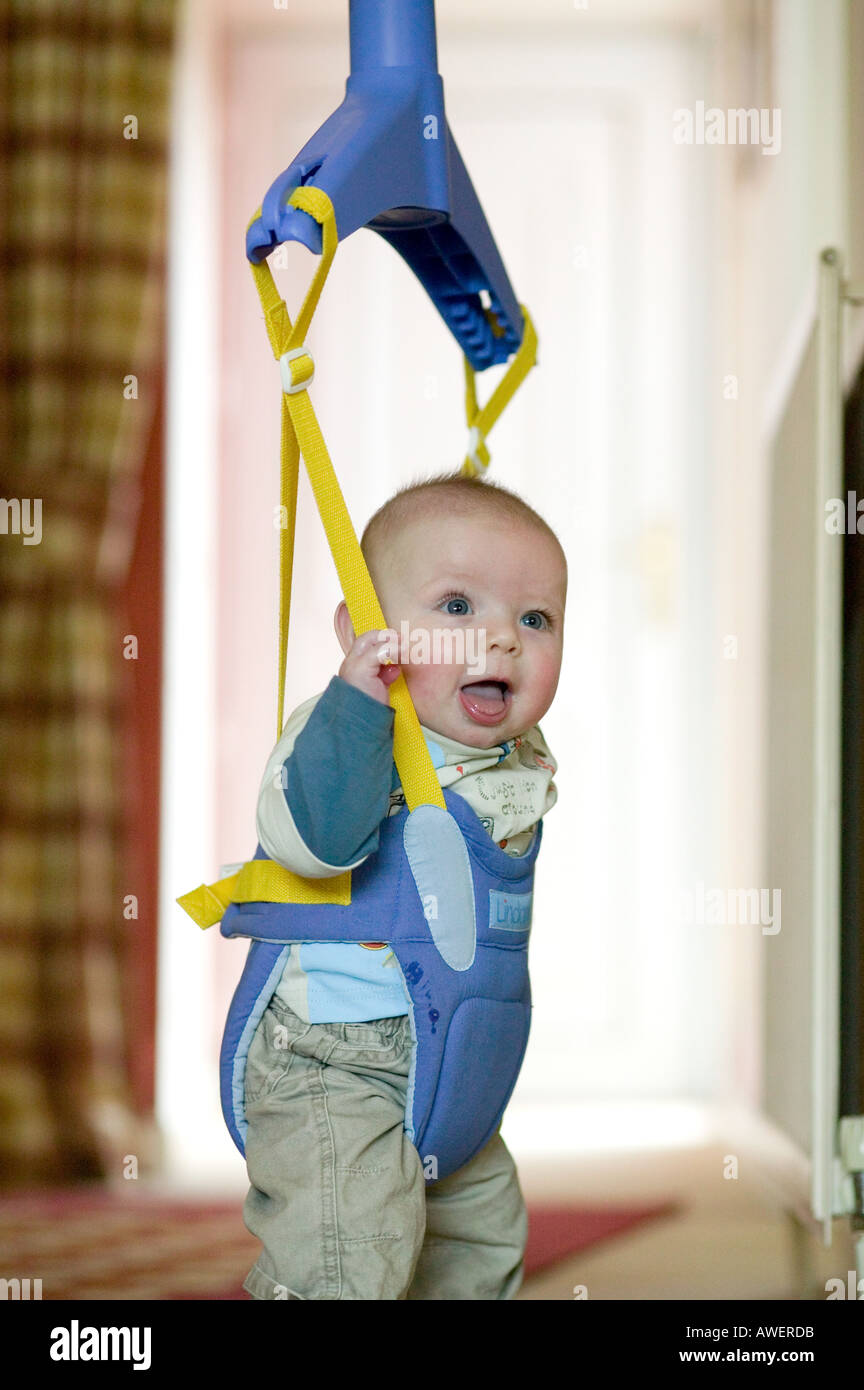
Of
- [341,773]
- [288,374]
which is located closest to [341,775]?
[341,773]

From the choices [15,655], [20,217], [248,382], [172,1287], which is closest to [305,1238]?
[172,1287]

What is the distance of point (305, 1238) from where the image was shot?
87cm

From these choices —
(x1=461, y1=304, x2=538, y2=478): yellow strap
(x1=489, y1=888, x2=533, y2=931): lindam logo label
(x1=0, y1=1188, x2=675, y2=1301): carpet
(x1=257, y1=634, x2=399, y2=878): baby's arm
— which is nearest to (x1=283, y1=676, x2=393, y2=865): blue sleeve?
(x1=257, y1=634, x2=399, y2=878): baby's arm

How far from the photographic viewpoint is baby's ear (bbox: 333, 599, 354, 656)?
101 centimetres

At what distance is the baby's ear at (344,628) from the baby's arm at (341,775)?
0.12 meters

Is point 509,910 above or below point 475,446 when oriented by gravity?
below

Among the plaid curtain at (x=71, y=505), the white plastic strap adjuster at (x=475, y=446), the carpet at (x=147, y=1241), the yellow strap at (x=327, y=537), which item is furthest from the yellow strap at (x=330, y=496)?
the plaid curtain at (x=71, y=505)

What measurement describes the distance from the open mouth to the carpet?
3.13ft

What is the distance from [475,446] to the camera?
3.80 ft

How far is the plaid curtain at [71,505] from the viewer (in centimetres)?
248

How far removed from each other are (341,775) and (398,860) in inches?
3.5

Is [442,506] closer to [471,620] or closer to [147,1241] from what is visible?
[471,620]

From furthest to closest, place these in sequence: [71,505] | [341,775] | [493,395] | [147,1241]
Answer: [71,505], [147,1241], [493,395], [341,775]
